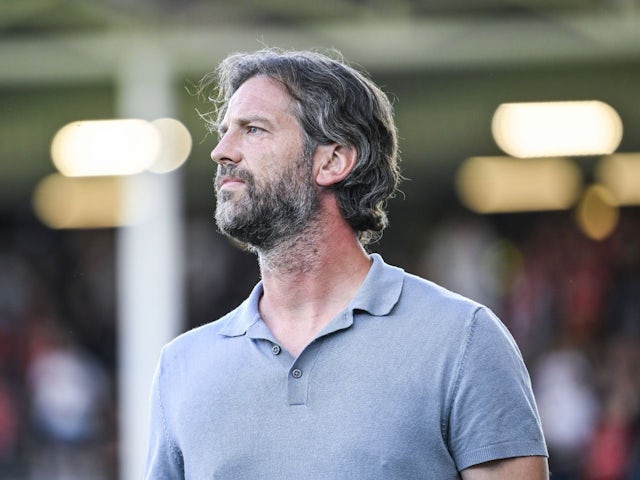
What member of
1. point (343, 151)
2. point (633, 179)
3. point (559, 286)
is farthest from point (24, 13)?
point (343, 151)

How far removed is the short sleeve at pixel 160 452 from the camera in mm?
2621

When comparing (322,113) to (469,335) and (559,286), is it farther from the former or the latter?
(559,286)

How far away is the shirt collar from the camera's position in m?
2.55

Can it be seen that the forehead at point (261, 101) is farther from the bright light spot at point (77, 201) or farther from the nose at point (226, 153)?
the bright light spot at point (77, 201)

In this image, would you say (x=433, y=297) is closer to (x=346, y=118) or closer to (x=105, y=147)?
(x=346, y=118)

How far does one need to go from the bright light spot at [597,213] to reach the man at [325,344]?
8.04m

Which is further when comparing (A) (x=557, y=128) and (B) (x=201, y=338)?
(A) (x=557, y=128)

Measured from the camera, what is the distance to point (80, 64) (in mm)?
9297

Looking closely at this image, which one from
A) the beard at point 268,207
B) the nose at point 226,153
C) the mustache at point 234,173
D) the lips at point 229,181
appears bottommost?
the beard at point 268,207

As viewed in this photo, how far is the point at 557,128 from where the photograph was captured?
10375 mm

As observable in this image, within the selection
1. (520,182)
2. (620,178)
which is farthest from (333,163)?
(520,182)

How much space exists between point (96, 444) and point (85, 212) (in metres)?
3.72

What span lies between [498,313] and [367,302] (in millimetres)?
7280

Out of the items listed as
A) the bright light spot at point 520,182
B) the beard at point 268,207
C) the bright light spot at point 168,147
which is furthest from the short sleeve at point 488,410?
the bright light spot at point 520,182
